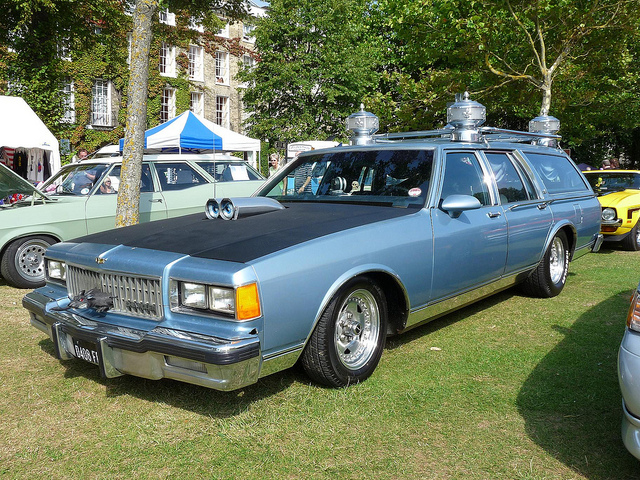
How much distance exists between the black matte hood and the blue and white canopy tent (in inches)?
322

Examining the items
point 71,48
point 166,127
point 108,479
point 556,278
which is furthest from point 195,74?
point 108,479

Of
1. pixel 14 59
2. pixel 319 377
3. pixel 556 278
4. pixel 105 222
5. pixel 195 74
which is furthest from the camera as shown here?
pixel 195 74

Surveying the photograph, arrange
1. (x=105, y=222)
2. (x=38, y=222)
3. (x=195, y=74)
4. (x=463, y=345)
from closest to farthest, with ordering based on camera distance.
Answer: (x=463, y=345)
(x=38, y=222)
(x=105, y=222)
(x=195, y=74)

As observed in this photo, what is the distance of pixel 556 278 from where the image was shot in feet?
20.6

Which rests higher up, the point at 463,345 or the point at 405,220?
the point at 405,220

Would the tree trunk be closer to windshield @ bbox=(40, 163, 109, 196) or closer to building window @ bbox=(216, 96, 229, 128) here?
windshield @ bbox=(40, 163, 109, 196)

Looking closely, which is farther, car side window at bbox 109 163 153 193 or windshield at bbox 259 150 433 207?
car side window at bbox 109 163 153 193

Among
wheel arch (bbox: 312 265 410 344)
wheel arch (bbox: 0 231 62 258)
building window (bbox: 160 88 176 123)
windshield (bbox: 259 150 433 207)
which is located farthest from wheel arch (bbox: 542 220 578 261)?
building window (bbox: 160 88 176 123)

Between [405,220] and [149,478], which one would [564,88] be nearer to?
[405,220]

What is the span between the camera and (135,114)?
25.3 ft

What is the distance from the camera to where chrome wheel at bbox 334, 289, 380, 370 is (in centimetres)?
377

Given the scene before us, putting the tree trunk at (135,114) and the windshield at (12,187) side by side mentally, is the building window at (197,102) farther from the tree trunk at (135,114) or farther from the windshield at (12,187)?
the windshield at (12,187)

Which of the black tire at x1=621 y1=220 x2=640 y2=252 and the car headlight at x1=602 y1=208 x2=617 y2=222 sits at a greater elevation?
the car headlight at x1=602 y1=208 x2=617 y2=222

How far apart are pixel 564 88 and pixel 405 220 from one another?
1379 centimetres
